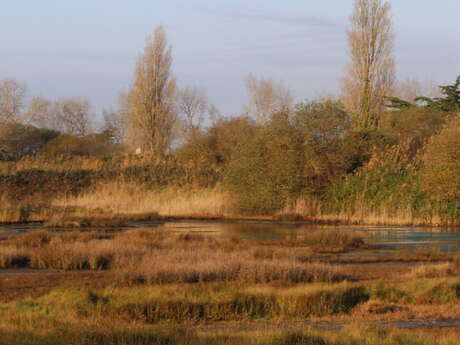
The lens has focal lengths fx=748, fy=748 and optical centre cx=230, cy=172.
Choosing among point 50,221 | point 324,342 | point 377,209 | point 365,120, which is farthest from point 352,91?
point 324,342

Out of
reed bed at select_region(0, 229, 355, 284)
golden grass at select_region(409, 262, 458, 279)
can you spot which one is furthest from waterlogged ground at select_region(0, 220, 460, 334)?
reed bed at select_region(0, 229, 355, 284)

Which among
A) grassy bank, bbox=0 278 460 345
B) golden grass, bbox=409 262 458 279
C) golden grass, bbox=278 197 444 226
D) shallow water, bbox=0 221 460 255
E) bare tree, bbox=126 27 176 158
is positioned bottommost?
grassy bank, bbox=0 278 460 345

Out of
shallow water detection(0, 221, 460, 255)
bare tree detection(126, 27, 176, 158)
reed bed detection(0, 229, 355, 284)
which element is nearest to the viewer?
reed bed detection(0, 229, 355, 284)

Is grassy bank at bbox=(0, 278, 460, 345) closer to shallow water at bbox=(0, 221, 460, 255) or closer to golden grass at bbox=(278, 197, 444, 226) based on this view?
shallow water at bbox=(0, 221, 460, 255)

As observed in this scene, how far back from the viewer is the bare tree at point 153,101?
70.4m

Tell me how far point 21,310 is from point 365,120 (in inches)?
1851

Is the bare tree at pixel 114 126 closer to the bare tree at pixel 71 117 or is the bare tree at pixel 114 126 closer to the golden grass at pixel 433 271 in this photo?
the bare tree at pixel 71 117

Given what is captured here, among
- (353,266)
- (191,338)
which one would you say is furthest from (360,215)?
(191,338)

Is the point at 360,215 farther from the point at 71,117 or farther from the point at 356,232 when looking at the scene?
the point at 71,117

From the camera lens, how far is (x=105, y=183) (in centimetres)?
5038

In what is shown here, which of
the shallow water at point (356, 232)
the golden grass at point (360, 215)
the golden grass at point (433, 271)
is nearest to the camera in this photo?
the golden grass at point (433, 271)

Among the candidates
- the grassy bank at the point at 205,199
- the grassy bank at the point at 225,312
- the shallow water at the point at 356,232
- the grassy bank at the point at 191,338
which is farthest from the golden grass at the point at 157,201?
the grassy bank at the point at 191,338

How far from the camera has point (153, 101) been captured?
70.9 meters

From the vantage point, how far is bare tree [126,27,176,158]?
70.4 metres
